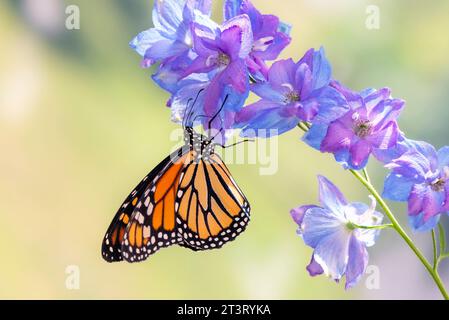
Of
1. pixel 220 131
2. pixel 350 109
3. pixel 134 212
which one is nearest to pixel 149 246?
pixel 134 212

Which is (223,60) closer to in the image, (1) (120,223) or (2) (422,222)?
(2) (422,222)

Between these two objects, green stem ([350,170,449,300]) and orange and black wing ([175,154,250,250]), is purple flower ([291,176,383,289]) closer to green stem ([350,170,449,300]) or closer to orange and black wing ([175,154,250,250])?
green stem ([350,170,449,300])

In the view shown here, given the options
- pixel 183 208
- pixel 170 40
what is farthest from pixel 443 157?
pixel 183 208

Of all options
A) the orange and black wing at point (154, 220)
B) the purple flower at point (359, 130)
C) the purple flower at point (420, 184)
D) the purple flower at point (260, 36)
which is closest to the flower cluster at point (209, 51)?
the purple flower at point (260, 36)

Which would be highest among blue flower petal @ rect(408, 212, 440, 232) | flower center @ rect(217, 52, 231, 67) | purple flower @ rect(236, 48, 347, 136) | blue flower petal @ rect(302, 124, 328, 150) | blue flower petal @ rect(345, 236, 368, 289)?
flower center @ rect(217, 52, 231, 67)

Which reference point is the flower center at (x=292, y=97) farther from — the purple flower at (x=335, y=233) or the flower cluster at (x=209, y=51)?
the purple flower at (x=335, y=233)

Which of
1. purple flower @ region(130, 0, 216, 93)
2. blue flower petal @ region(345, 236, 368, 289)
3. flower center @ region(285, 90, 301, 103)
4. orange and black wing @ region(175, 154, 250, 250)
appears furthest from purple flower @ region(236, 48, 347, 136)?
orange and black wing @ region(175, 154, 250, 250)
